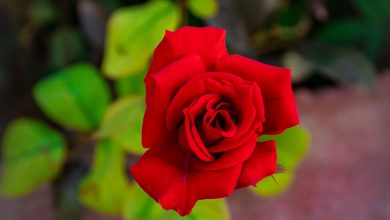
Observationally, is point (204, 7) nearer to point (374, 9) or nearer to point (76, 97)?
point (76, 97)

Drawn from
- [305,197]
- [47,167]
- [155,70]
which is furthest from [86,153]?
[155,70]

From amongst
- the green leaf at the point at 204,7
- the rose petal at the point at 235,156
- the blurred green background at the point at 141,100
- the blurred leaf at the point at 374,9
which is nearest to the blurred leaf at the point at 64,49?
the blurred green background at the point at 141,100

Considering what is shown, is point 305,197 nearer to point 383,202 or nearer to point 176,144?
point 383,202

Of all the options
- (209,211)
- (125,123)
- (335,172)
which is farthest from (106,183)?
(335,172)

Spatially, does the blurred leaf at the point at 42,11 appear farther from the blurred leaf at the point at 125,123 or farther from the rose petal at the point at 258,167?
the rose petal at the point at 258,167

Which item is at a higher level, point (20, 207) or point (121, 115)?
point (121, 115)

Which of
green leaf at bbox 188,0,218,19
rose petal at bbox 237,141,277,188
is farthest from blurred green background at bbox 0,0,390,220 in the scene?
rose petal at bbox 237,141,277,188
